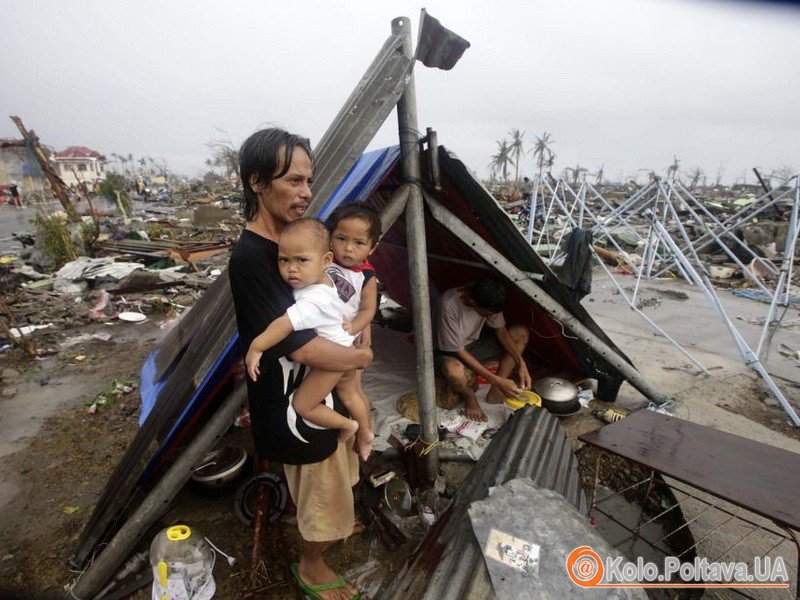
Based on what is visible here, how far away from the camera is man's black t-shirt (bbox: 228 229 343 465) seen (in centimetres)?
146

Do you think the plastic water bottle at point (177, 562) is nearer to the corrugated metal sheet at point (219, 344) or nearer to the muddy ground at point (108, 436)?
the muddy ground at point (108, 436)

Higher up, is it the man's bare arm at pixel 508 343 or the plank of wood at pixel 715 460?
the plank of wood at pixel 715 460

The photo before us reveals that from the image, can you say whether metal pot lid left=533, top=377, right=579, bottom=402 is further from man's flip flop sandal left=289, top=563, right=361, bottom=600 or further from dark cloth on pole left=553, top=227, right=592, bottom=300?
man's flip flop sandal left=289, top=563, right=361, bottom=600

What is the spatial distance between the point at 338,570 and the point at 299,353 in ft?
5.47

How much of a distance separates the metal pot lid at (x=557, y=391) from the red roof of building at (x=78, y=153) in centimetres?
7355

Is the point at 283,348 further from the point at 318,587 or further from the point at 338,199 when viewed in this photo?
the point at 318,587

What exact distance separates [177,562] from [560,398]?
329 centimetres

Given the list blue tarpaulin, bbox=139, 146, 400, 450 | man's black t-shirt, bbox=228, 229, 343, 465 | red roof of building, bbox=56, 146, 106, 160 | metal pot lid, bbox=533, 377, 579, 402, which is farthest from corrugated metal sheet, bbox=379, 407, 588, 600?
red roof of building, bbox=56, 146, 106, 160

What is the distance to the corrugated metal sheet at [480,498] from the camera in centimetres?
144

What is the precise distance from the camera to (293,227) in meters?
1.48

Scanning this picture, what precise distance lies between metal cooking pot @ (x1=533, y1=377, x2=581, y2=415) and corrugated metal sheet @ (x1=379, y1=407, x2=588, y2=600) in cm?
121

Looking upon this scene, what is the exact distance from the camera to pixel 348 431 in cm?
183

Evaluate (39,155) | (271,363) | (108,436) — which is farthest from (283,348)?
(39,155)

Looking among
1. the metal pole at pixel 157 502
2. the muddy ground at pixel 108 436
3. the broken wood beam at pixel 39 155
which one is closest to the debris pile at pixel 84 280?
the muddy ground at pixel 108 436
